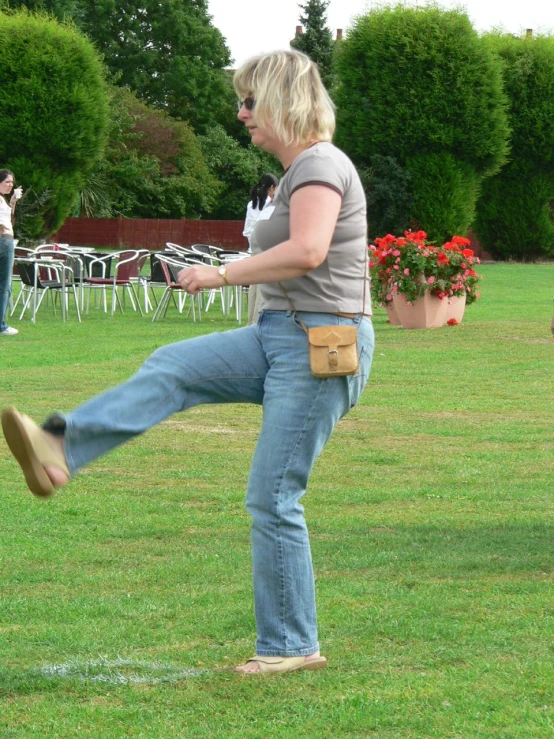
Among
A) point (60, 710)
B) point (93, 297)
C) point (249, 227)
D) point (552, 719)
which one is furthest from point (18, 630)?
point (93, 297)

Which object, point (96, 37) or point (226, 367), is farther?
point (96, 37)

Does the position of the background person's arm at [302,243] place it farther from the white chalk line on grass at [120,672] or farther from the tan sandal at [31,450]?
the white chalk line on grass at [120,672]

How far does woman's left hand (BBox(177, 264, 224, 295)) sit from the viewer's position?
3.35 metres

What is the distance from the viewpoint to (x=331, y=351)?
3.36 m

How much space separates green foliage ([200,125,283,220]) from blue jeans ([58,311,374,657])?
57.3 m

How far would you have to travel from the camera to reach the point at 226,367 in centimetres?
349

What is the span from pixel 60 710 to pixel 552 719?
1317mm

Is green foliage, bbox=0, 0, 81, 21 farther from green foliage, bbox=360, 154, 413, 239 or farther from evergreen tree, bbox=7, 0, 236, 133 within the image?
green foliage, bbox=360, 154, 413, 239

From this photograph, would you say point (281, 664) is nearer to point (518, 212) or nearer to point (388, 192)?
point (388, 192)

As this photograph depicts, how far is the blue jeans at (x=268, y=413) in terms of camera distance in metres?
3.35

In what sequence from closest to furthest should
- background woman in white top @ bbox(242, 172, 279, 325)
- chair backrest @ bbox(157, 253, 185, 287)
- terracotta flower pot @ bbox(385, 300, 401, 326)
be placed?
1. background woman in white top @ bbox(242, 172, 279, 325)
2. terracotta flower pot @ bbox(385, 300, 401, 326)
3. chair backrest @ bbox(157, 253, 185, 287)

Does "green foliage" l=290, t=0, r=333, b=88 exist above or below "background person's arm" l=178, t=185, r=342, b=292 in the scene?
above

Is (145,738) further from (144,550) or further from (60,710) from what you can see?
(144,550)

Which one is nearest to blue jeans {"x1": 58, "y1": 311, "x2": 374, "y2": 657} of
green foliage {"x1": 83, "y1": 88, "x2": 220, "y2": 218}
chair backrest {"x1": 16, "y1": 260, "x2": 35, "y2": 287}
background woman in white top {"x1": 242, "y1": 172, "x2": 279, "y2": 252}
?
background woman in white top {"x1": 242, "y1": 172, "x2": 279, "y2": 252}
